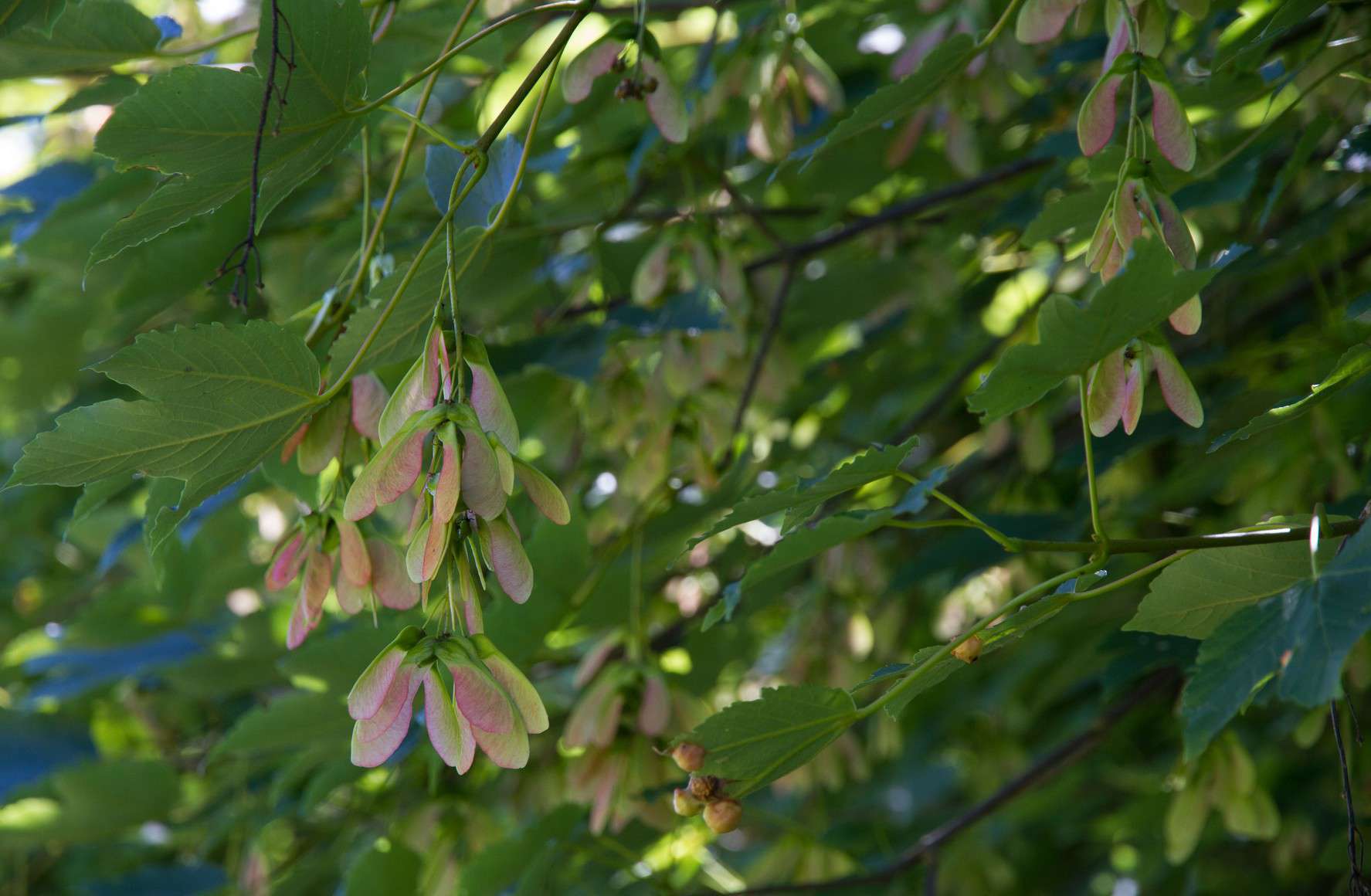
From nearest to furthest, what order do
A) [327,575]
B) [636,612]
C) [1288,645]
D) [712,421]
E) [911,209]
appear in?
[1288,645] < [327,575] < [636,612] < [712,421] < [911,209]

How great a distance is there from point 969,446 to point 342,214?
1.16m

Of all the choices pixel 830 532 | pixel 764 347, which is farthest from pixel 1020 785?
pixel 830 532

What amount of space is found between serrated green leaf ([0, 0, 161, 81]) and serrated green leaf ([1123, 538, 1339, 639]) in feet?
3.29

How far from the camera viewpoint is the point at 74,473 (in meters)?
0.79

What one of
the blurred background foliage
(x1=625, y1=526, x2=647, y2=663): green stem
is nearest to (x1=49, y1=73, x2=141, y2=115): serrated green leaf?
the blurred background foliage

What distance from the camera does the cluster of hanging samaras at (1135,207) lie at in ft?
2.59

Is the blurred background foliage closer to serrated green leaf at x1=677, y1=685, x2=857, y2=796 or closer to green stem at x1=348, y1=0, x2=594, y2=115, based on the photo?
green stem at x1=348, y1=0, x2=594, y2=115

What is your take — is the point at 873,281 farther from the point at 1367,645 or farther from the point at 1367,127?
the point at 1367,645

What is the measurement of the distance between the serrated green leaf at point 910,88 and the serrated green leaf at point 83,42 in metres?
0.66

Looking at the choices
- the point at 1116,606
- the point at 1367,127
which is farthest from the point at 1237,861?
the point at 1367,127

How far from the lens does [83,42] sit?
3.58ft

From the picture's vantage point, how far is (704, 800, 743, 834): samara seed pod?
0.78 m

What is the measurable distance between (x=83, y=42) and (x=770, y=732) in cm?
88

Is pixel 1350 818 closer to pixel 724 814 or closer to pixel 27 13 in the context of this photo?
pixel 724 814
